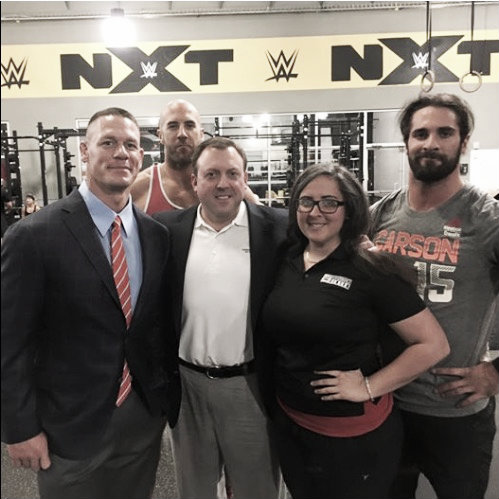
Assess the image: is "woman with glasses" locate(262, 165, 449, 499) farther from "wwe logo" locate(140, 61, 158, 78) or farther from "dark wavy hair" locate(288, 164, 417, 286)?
"wwe logo" locate(140, 61, 158, 78)

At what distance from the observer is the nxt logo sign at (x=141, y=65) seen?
28.9ft

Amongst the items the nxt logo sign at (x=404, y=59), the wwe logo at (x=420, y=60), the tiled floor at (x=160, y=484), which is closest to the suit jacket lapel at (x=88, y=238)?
the tiled floor at (x=160, y=484)

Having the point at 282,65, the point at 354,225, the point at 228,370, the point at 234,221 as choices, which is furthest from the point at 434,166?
the point at 282,65

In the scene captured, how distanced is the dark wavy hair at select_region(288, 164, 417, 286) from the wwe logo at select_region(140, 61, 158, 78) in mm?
8000

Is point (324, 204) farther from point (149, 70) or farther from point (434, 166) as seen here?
Result: point (149, 70)

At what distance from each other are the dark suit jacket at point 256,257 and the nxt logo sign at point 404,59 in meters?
7.81

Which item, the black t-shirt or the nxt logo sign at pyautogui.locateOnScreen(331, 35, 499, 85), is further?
the nxt logo sign at pyautogui.locateOnScreen(331, 35, 499, 85)

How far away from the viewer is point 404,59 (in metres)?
8.87

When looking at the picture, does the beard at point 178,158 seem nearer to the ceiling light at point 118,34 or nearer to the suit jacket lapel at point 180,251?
the suit jacket lapel at point 180,251

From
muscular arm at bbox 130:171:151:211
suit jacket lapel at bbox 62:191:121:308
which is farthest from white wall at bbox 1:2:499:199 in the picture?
suit jacket lapel at bbox 62:191:121:308

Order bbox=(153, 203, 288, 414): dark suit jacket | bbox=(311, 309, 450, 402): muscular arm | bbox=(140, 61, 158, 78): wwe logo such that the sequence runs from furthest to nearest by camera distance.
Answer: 1. bbox=(140, 61, 158, 78): wwe logo
2. bbox=(153, 203, 288, 414): dark suit jacket
3. bbox=(311, 309, 450, 402): muscular arm

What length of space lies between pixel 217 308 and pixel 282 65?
799 cm

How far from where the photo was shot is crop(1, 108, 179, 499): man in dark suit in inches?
54.9

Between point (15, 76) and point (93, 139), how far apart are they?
864 cm
